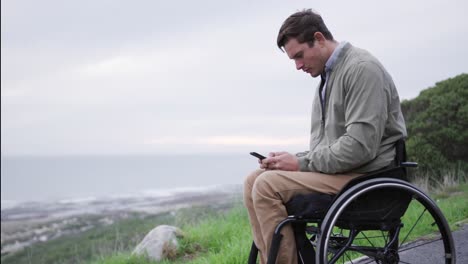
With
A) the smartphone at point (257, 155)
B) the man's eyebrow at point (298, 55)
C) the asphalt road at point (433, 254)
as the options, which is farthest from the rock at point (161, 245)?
the man's eyebrow at point (298, 55)

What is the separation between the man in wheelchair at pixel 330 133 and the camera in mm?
2355

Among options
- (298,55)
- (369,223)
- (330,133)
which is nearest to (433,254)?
(369,223)

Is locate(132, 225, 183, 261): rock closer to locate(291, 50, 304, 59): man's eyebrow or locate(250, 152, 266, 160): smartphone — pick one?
locate(250, 152, 266, 160): smartphone

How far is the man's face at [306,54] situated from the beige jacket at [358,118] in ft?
0.32

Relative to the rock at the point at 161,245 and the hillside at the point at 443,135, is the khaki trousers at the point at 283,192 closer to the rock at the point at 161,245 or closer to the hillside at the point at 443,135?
the rock at the point at 161,245

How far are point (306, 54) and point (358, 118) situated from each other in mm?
439

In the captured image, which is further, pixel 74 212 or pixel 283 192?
pixel 74 212

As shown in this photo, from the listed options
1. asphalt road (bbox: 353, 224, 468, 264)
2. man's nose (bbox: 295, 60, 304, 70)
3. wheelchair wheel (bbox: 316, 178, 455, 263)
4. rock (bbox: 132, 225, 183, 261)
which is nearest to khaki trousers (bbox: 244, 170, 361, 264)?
wheelchair wheel (bbox: 316, 178, 455, 263)

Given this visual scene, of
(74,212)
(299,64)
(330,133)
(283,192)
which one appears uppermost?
(299,64)

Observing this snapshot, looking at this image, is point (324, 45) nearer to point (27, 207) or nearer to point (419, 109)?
point (419, 109)

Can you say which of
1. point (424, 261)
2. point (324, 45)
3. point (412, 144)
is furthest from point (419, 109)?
point (324, 45)

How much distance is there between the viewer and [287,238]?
2.44 m

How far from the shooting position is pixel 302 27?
253cm

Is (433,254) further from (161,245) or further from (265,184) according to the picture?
(161,245)
